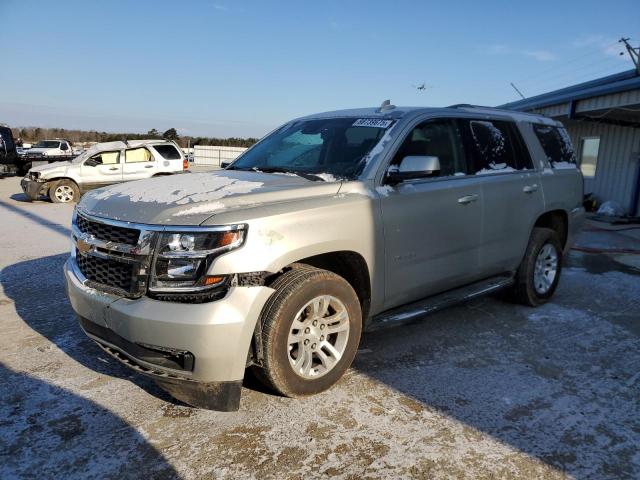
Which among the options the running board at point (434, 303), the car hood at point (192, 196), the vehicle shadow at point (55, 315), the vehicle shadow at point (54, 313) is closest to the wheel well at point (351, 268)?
the running board at point (434, 303)

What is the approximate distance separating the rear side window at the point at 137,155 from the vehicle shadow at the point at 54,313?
8.45 m

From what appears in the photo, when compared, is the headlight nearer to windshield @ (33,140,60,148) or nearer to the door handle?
the door handle

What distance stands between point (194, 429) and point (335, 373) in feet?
3.03

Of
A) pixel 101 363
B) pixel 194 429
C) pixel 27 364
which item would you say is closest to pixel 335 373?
pixel 194 429

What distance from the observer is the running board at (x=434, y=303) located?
356 centimetres

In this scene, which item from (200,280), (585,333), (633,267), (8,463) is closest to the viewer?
(8,463)

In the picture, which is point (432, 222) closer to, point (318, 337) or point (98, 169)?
point (318, 337)

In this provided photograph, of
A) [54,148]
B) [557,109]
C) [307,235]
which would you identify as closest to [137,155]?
[557,109]

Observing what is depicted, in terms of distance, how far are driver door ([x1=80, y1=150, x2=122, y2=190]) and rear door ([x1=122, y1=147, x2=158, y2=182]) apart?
0.63 ft

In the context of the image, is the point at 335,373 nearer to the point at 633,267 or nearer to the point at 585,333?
the point at 585,333

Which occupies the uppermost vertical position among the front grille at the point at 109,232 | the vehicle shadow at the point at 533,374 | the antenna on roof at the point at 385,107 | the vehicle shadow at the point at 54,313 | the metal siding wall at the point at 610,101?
Answer: the metal siding wall at the point at 610,101

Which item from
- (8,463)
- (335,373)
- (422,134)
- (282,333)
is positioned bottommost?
(8,463)

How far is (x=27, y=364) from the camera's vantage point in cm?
360

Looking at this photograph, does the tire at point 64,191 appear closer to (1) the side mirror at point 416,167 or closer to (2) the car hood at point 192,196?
(2) the car hood at point 192,196
